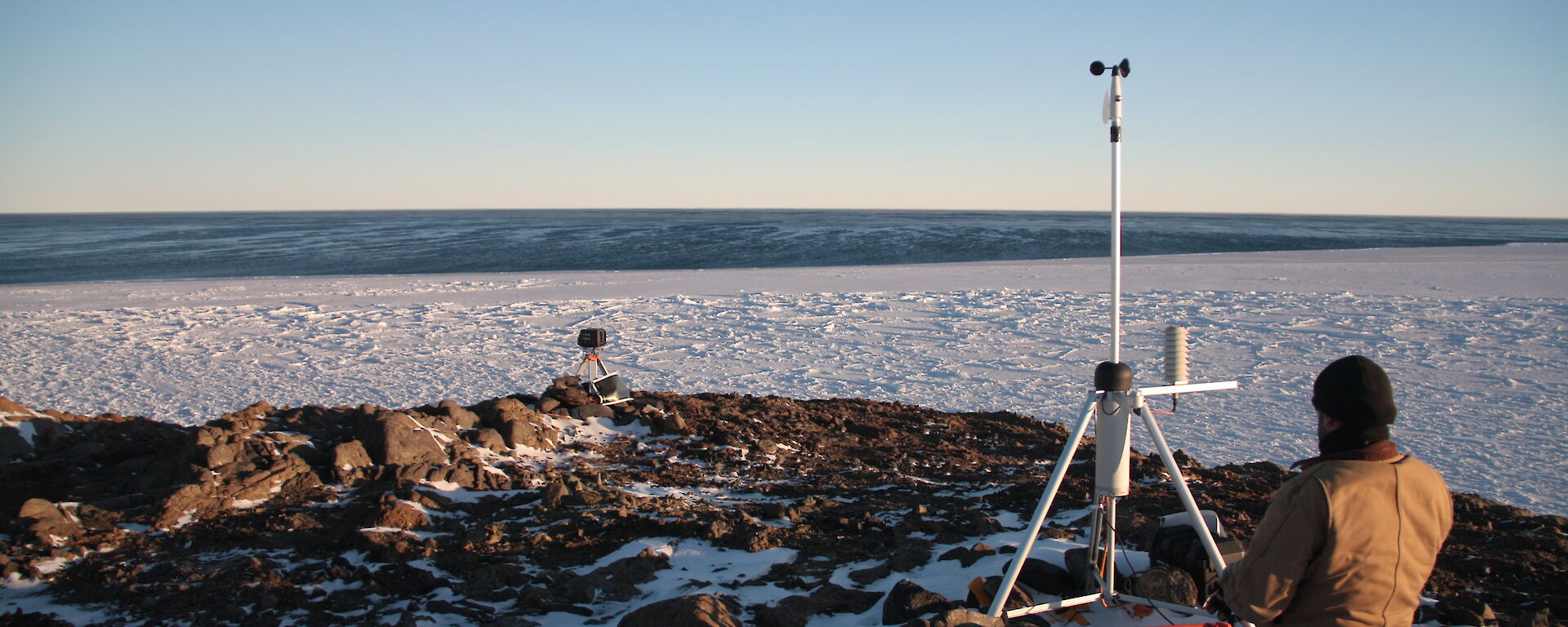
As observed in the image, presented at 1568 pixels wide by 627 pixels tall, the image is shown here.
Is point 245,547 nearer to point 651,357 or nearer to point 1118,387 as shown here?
point 1118,387

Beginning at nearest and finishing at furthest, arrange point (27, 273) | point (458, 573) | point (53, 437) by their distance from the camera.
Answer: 1. point (458, 573)
2. point (53, 437)
3. point (27, 273)

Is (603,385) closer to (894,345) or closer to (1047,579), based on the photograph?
(1047,579)

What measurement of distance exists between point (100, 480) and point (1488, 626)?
7247 millimetres

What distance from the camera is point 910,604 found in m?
3.62

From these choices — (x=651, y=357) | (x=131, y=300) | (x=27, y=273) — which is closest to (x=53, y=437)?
(x=651, y=357)

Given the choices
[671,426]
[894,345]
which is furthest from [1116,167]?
[894,345]

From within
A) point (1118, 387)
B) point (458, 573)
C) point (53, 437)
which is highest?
point (1118, 387)

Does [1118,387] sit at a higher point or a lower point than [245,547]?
higher

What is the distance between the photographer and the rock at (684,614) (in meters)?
3.57

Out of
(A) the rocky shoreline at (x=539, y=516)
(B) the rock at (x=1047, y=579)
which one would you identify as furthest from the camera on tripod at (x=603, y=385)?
(B) the rock at (x=1047, y=579)

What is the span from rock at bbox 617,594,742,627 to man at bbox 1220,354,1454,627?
1.99 m

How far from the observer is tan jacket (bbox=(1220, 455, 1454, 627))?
2160 millimetres

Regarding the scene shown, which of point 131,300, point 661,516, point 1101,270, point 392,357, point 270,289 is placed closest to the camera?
point 661,516

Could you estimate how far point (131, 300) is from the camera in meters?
16.8
